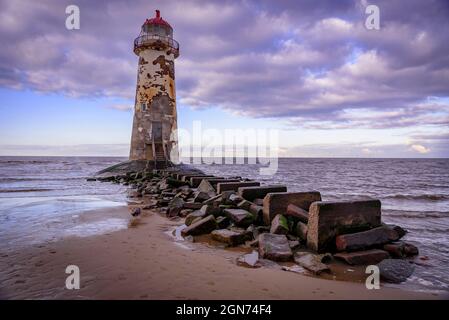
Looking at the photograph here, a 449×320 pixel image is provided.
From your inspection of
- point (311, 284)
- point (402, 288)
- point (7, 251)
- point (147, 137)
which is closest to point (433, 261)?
point (402, 288)

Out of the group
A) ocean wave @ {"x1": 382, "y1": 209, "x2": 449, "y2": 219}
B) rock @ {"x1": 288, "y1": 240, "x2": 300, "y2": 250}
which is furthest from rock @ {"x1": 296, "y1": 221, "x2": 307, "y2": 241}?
ocean wave @ {"x1": 382, "y1": 209, "x2": 449, "y2": 219}

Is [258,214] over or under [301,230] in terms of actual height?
over

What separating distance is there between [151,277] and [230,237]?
6.55 feet

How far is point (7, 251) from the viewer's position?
4.71 metres

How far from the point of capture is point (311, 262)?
4.28 metres

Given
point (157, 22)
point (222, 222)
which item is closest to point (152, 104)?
point (157, 22)

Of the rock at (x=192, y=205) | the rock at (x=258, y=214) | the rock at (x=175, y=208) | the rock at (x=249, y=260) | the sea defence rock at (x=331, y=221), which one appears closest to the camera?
the rock at (x=249, y=260)

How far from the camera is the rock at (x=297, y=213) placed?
5770 millimetres

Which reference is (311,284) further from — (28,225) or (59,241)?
(28,225)

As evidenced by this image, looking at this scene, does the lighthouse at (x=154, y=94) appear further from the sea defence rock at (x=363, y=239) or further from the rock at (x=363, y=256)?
the rock at (x=363, y=256)

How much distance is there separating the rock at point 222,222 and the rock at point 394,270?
302 centimetres

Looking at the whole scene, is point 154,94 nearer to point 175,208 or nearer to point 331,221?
point 175,208

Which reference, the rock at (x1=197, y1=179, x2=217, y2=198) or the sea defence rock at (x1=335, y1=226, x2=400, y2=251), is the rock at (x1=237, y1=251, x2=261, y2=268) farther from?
the rock at (x1=197, y1=179, x2=217, y2=198)

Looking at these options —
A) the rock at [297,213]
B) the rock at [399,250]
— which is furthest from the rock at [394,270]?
the rock at [297,213]
